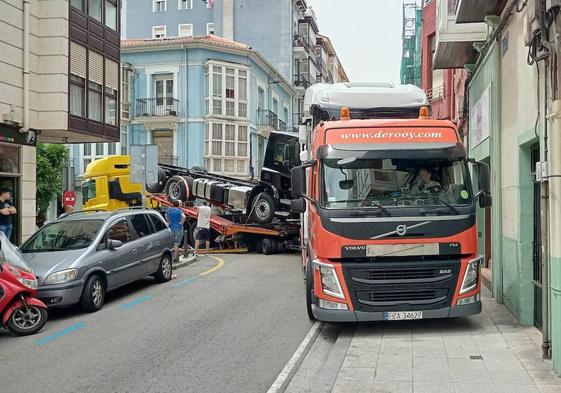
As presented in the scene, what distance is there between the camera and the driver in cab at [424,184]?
7.62m

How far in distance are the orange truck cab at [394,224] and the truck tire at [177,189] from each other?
1336cm

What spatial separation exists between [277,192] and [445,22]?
8469 millimetres

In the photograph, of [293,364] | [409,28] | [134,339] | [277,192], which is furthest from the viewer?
[409,28]

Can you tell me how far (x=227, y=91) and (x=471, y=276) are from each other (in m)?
29.7

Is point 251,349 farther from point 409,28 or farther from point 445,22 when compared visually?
point 409,28

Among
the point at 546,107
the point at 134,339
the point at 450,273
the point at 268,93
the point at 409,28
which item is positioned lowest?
the point at 134,339

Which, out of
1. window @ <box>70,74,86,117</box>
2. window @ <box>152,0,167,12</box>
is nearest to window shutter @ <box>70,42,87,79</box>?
window @ <box>70,74,86,117</box>

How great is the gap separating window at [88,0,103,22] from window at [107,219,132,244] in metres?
9.30

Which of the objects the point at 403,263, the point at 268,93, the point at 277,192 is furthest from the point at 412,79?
the point at 403,263

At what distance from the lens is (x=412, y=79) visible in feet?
122

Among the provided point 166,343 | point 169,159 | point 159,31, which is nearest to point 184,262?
point 166,343

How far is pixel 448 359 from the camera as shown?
625 centimetres

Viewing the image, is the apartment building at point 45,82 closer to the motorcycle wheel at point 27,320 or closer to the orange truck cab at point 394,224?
the motorcycle wheel at point 27,320

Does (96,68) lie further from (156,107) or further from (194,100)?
(156,107)
